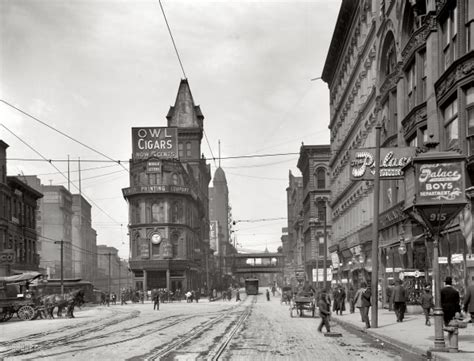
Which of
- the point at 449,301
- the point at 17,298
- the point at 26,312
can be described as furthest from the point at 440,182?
the point at 26,312

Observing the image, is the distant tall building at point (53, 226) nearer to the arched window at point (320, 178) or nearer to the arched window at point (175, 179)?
the arched window at point (175, 179)

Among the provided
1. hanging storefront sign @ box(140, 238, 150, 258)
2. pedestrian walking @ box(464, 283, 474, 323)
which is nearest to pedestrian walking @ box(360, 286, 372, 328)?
pedestrian walking @ box(464, 283, 474, 323)

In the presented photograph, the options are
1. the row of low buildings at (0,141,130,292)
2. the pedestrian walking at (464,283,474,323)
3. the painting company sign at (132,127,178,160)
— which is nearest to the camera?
the pedestrian walking at (464,283,474,323)

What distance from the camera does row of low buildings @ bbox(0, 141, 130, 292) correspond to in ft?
209

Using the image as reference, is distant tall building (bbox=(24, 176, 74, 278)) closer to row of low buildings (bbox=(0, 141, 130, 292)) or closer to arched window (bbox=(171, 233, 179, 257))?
row of low buildings (bbox=(0, 141, 130, 292))

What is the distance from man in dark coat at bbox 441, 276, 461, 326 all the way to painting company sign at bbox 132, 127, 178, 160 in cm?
7917

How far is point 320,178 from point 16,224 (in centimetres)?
4194

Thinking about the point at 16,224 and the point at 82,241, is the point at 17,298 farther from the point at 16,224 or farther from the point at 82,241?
the point at 82,241

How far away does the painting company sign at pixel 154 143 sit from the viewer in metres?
94.1

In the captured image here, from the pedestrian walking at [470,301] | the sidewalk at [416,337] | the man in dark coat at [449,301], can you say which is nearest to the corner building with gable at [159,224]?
the sidewalk at [416,337]

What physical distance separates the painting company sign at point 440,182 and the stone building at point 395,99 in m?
0.78

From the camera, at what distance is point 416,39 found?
30.0 meters

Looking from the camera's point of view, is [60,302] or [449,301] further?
[60,302]

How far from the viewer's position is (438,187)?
1600 cm
